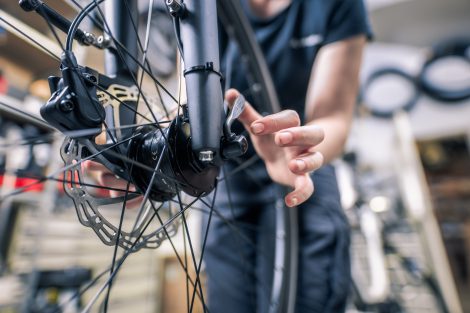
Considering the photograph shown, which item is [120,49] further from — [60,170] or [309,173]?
[309,173]

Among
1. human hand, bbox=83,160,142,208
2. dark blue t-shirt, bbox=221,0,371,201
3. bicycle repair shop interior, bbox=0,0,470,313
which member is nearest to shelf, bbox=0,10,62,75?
bicycle repair shop interior, bbox=0,0,470,313

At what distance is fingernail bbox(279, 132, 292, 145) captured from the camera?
292 mm

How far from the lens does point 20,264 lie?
108cm

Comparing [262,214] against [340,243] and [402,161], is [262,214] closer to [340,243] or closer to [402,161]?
[340,243]

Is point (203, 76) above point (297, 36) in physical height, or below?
below

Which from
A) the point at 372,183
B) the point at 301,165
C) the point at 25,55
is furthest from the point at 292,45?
the point at 372,183

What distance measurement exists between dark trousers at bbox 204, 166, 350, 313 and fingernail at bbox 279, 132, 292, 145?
0.80ft

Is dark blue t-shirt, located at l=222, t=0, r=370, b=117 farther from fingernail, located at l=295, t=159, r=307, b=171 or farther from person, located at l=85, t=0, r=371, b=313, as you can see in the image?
fingernail, located at l=295, t=159, r=307, b=171

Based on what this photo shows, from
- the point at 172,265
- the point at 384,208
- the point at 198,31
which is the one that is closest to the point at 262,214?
the point at 198,31

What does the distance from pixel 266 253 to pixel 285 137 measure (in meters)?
0.36

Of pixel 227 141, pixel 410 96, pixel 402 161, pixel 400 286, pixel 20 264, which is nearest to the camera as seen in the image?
pixel 227 141

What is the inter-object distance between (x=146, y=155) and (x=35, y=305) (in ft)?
3.48

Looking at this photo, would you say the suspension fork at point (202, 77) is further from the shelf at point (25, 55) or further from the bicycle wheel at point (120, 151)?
the shelf at point (25, 55)

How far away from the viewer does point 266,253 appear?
23.0 inches
